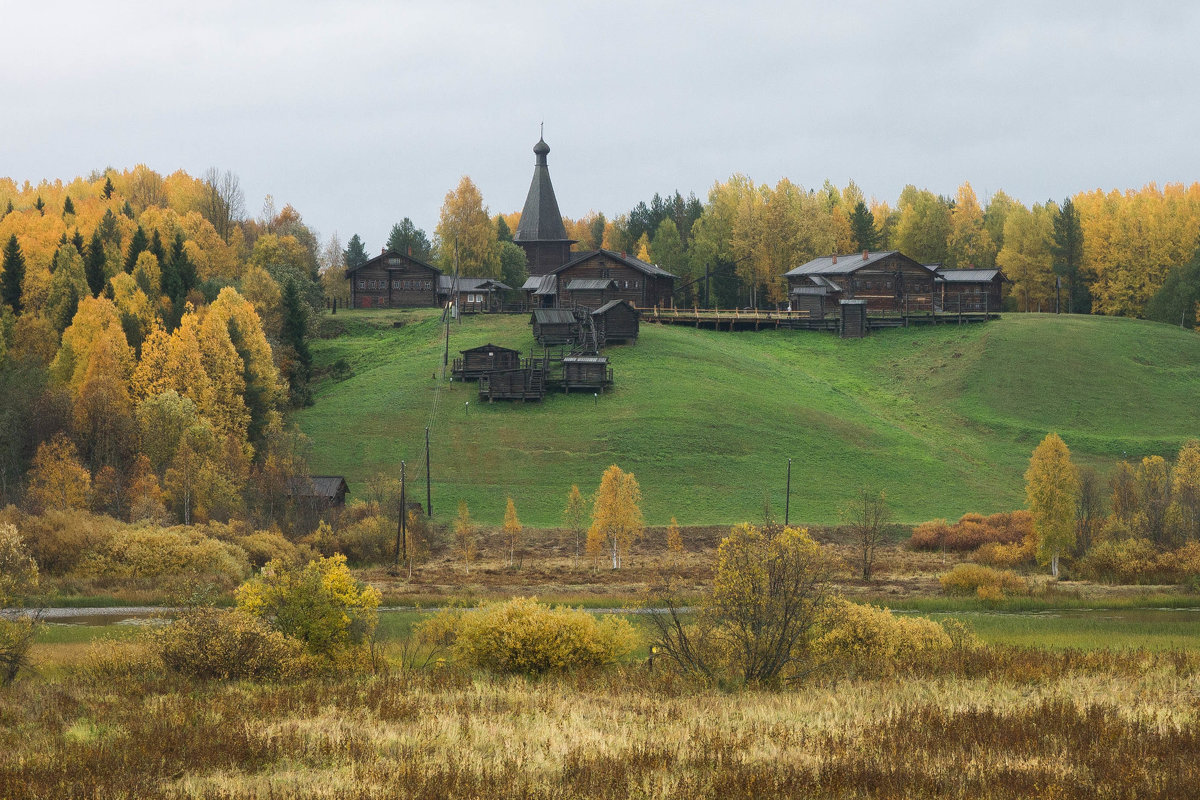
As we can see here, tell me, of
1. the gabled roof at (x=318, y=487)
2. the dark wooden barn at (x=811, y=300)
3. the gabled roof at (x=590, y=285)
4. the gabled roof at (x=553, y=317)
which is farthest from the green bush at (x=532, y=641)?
the dark wooden barn at (x=811, y=300)

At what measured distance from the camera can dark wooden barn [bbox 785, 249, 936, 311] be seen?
93.6m

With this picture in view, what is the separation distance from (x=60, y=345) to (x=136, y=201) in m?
59.3

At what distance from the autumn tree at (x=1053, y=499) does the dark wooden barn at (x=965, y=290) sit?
168 feet

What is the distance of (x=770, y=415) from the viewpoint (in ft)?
218

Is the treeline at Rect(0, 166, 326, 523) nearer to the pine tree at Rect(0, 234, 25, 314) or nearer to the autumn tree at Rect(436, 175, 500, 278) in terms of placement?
the pine tree at Rect(0, 234, 25, 314)

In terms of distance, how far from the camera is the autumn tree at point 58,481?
4684 cm

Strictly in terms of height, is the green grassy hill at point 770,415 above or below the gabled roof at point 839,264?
below

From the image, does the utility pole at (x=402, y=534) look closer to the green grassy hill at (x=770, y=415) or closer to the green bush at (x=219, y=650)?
the green grassy hill at (x=770, y=415)

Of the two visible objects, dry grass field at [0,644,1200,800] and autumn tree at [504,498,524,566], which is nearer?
dry grass field at [0,644,1200,800]

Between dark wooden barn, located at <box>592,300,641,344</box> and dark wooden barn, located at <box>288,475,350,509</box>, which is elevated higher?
dark wooden barn, located at <box>592,300,641,344</box>

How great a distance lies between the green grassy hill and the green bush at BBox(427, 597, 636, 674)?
2982 cm

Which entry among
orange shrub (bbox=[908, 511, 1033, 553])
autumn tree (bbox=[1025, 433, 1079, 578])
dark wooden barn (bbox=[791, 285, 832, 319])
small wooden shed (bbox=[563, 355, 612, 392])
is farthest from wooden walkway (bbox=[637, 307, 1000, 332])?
autumn tree (bbox=[1025, 433, 1079, 578])

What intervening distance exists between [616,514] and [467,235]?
62939 millimetres

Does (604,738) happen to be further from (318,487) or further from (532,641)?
(318,487)
